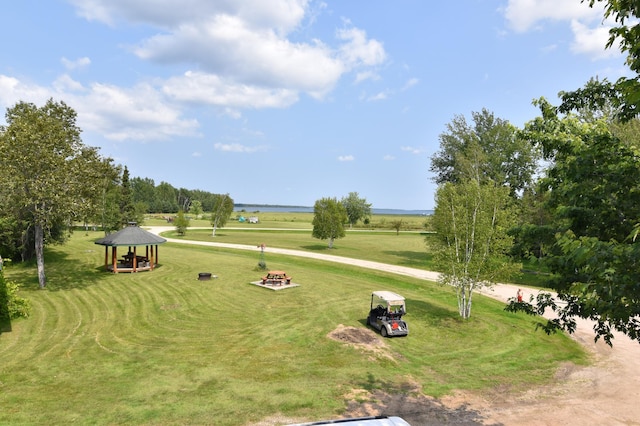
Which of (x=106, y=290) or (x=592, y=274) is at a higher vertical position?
(x=592, y=274)

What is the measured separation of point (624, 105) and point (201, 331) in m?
18.0

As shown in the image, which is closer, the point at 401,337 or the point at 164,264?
the point at 401,337

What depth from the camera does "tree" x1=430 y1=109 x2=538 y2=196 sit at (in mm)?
45938

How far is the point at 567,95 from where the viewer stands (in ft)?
26.8

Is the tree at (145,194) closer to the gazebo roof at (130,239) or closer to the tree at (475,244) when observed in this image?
the gazebo roof at (130,239)

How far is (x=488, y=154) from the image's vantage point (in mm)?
48344

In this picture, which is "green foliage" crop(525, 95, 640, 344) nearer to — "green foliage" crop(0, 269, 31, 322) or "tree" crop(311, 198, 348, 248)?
"green foliage" crop(0, 269, 31, 322)

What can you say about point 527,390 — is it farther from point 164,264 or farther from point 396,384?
point 164,264

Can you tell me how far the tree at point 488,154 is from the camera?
45938 millimetres

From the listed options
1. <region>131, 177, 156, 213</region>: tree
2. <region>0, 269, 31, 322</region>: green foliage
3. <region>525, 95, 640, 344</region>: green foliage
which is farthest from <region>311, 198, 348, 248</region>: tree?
<region>131, 177, 156, 213</region>: tree

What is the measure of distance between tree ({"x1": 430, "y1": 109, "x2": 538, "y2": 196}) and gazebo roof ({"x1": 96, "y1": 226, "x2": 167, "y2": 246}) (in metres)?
34.0

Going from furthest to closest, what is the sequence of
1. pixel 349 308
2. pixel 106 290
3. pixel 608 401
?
1. pixel 106 290
2. pixel 349 308
3. pixel 608 401

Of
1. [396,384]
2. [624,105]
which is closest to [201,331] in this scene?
[396,384]

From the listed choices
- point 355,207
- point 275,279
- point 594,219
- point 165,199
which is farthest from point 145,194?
point 594,219
